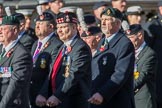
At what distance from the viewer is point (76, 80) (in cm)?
766

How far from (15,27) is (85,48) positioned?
2.99 feet

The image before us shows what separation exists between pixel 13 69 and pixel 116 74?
122 centimetres

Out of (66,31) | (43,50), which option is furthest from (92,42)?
(66,31)

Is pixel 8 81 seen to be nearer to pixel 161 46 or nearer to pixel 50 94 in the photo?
pixel 50 94

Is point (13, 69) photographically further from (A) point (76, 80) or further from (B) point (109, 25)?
(B) point (109, 25)

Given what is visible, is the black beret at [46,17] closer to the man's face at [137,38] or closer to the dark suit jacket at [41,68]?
the dark suit jacket at [41,68]

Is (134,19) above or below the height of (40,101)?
above

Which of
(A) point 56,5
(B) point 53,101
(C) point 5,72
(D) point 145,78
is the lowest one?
(D) point 145,78

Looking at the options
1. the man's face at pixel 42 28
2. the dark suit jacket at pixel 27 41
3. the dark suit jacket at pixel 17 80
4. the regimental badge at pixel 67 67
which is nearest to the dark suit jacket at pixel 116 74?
the regimental badge at pixel 67 67

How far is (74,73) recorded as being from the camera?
7.65 meters

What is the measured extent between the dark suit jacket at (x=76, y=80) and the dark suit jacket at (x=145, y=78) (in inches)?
50.7

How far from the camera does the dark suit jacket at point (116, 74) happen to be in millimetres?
7527

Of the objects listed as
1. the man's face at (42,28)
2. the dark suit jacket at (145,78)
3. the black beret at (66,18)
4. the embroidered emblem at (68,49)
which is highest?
the black beret at (66,18)

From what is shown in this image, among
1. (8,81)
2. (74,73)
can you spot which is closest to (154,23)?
(74,73)
